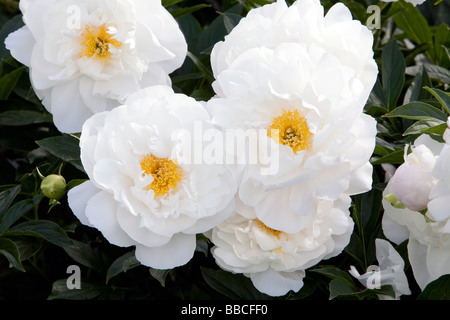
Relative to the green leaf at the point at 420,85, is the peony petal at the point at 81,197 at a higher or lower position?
higher

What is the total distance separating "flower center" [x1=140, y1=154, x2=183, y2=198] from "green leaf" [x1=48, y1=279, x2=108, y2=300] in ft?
0.89

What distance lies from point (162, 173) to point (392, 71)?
49 centimetres

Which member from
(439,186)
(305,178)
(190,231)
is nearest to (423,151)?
(439,186)

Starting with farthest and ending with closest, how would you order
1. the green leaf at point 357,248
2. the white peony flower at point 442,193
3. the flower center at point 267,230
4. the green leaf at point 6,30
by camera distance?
the green leaf at point 6,30 → the green leaf at point 357,248 → the flower center at point 267,230 → the white peony flower at point 442,193

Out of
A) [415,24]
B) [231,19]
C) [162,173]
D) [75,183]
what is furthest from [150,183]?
[415,24]

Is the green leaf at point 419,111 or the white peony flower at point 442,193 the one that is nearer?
the white peony flower at point 442,193

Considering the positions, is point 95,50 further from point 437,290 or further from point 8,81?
point 437,290

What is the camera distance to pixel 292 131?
782 mm

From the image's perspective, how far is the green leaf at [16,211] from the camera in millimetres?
916

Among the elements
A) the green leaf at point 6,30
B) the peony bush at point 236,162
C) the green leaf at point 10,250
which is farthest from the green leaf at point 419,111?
the green leaf at point 6,30

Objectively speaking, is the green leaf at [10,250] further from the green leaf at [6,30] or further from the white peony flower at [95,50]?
the green leaf at [6,30]

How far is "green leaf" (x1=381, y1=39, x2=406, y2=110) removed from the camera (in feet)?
3.52

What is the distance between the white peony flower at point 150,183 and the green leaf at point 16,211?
134 millimetres
